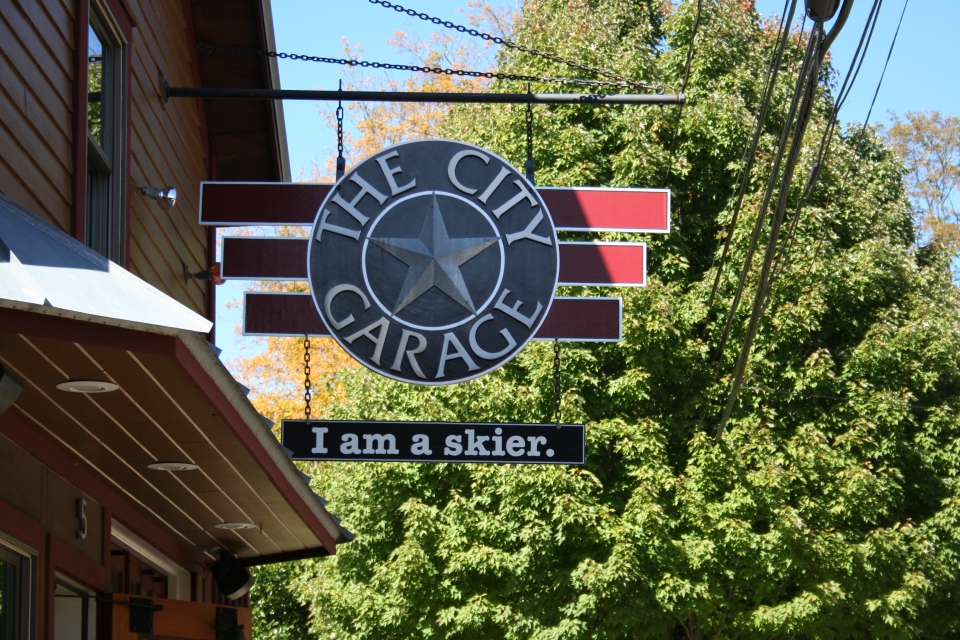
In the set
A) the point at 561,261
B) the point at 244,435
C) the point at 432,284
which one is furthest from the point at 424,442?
the point at 561,261

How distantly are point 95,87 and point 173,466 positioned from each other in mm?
2629

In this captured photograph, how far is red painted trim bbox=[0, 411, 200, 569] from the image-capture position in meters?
5.93

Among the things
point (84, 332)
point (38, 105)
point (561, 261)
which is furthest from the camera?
point (561, 261)

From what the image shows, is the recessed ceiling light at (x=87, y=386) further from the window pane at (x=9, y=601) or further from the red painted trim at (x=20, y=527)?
the window pane at (x=9, y=601)

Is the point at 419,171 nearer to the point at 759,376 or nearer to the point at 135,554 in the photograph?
the point at 135,554

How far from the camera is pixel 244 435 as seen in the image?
5.91m

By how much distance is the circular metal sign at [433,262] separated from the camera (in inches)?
285

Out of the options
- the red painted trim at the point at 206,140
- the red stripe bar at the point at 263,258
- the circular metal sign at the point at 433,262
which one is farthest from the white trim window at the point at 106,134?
the red painted trim at the point at 206,140

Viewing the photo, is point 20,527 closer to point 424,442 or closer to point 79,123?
point 424,442

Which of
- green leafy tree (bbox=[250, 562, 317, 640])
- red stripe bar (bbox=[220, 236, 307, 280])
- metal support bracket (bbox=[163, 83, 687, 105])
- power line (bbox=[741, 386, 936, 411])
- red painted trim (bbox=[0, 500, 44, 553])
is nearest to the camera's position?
red painted trim (bbox=[0, 500, 44, 553])

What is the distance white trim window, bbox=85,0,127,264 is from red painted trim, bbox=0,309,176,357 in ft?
11.5

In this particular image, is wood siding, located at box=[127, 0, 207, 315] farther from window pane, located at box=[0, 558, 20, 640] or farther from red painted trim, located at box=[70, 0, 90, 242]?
window pane, located at box=[0, 558, 20, 640]

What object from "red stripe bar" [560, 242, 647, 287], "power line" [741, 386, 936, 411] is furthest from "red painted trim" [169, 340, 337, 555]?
"power line" [741, 386, 936, 411]

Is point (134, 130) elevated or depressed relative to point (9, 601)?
elevated
